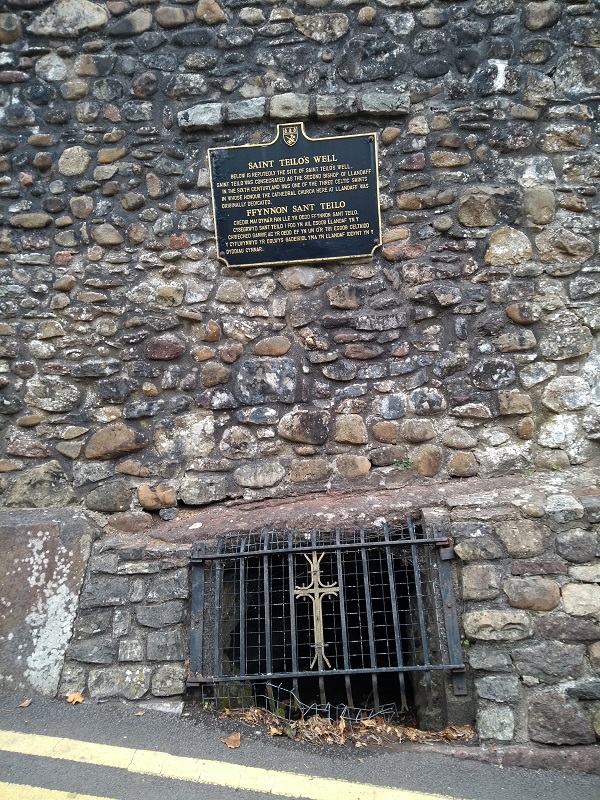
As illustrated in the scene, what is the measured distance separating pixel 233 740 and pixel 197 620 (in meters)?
0.63

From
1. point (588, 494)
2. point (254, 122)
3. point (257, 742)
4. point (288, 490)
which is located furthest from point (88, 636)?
point (254, 122)

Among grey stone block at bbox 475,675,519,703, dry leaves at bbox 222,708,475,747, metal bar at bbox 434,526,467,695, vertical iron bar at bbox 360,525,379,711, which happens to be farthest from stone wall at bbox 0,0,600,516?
dry leaves at bbox 222,708,475,747

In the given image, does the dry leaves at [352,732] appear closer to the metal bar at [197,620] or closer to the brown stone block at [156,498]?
the metal bar at [197,620]

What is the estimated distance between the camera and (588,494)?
3.48 meters

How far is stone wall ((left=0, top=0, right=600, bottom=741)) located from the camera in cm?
390

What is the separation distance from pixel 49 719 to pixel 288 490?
5.63ft

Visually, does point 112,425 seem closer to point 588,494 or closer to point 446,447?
point 446,447

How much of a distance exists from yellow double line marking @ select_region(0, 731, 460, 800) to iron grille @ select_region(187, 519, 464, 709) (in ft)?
1.48

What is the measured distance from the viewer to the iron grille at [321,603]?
322 centimetres

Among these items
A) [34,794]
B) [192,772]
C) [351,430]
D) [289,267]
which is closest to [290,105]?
[289,267]

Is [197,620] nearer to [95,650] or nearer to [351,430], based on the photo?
[95,650]

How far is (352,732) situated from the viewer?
3059 millimetres

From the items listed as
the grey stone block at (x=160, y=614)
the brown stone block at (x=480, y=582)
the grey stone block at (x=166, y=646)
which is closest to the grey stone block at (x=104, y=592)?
the grey stone block at (x=160, y=614)

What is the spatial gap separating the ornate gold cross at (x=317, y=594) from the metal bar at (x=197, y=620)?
20.5 inches
